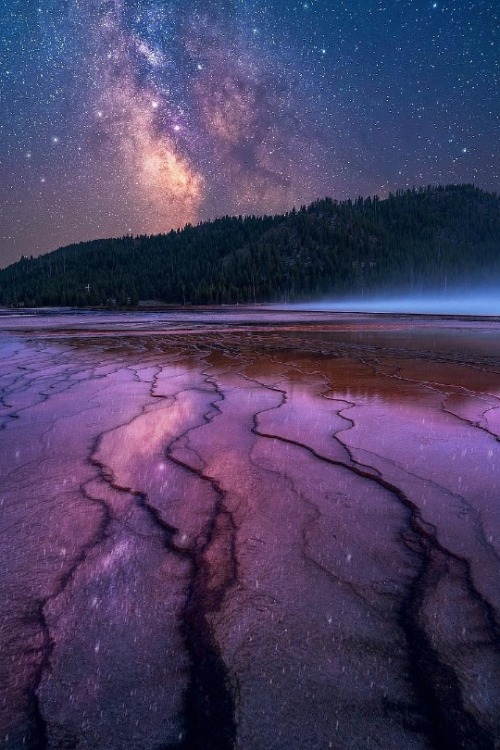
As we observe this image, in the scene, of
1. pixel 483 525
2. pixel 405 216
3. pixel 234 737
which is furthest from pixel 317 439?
pixel 405 216

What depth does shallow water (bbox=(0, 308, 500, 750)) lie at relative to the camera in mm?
1217

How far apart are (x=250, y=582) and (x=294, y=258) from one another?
122 m

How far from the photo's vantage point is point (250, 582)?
1.80 meters

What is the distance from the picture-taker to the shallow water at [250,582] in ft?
3.99

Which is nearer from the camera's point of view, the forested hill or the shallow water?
the shallow water

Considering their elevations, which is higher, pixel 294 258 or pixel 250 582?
pixel 294 258

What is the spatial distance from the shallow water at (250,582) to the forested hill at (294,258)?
78.9 m

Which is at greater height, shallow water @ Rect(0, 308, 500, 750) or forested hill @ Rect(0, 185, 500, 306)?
forested hill @ Rect(0, 185, 500, 306)

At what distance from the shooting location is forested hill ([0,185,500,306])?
299ft

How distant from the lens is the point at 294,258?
119 meters

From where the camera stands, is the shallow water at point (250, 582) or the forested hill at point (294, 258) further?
the forested hill at point (294, 258)

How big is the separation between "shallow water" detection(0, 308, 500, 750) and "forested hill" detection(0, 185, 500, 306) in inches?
3105

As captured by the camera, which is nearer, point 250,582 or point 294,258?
point 250,582

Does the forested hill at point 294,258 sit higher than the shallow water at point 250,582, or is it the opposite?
the forested hill at point 294,258
